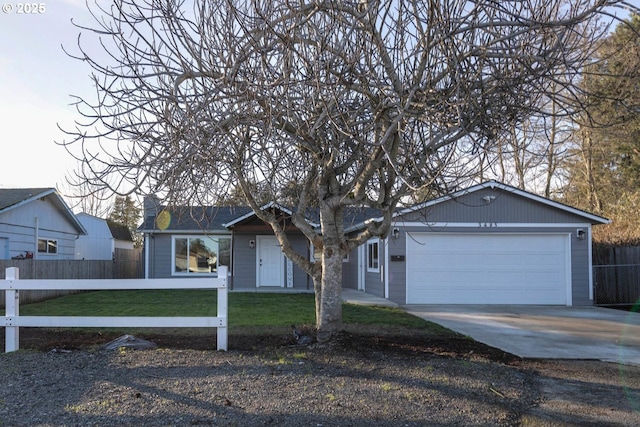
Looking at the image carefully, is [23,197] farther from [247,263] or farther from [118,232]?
[118,232]

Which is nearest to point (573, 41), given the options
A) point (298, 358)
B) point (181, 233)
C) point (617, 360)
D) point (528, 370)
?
point (528, 370)

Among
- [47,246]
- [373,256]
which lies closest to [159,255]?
[47,246]

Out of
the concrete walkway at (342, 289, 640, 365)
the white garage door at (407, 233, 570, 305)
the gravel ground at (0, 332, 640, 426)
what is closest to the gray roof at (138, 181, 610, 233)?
the white garage door at (407, 233, 570, 305)

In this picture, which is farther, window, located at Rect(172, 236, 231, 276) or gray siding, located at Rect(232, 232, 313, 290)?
window, located at Rect(172, 236, 231, 276)

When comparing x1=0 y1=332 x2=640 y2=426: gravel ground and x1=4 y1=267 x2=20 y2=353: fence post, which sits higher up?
x1=4 y1=267 x2=20 y2=353: fence post

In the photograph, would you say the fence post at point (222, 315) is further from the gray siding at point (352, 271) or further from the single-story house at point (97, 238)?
the single-story house at point (97, 238)

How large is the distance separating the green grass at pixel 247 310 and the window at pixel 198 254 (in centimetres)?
462

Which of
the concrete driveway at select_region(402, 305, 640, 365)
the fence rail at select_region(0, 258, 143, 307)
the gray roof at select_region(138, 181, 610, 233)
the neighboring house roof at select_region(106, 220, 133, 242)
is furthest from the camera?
the neighboring house roof at select_region(106, 220, 133, 242)

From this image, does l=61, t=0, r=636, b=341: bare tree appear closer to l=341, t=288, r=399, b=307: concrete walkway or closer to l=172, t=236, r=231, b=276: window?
l=341, t=288, r=399, b=307: concrete walkway

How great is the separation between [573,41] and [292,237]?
15.3 meters

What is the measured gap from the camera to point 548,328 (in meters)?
11.0

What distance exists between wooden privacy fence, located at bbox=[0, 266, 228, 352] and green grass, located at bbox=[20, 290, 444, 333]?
233 cm

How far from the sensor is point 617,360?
7656mm

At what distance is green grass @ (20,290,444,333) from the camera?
1092 centimetres
